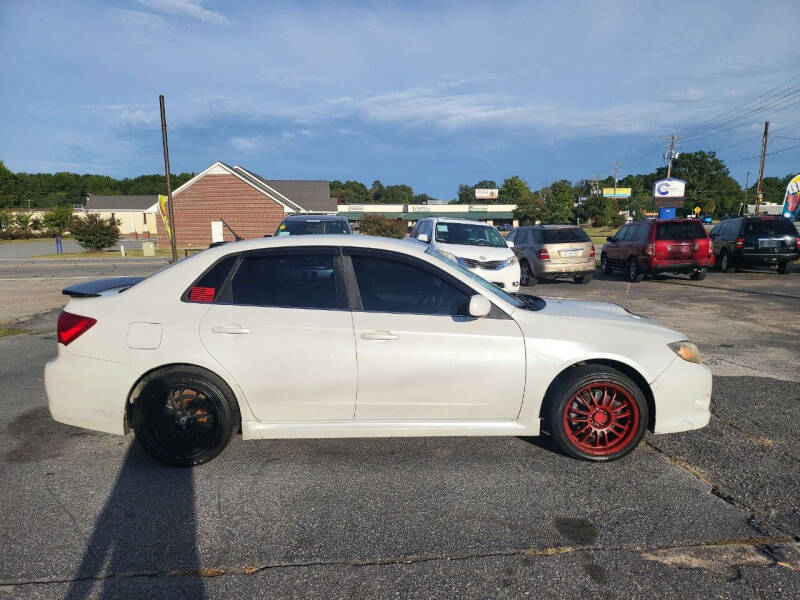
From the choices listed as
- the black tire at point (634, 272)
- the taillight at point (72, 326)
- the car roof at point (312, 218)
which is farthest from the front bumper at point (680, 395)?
the black tire at point (634, 272)

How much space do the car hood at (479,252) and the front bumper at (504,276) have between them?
0.97ft

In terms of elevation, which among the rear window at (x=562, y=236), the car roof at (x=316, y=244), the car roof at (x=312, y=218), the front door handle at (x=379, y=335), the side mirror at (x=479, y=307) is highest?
the car roof at (x=312, y=218)

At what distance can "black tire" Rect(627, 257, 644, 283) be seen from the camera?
14.9m

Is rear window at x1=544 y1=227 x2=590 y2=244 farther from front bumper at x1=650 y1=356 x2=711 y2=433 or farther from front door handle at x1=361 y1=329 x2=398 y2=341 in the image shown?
front door handle at x1=361 y1=329 x2=398 y2=341

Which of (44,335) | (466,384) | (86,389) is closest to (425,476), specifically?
(466,384)

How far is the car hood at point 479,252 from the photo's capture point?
10336 millimetres

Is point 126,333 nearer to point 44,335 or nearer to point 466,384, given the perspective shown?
point 466,384

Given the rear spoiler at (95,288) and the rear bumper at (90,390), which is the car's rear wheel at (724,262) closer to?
the rear spoiler at (95,288)

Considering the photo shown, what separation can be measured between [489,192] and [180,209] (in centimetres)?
8597

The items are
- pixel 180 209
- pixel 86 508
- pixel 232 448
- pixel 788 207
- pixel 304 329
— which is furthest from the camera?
pixel 180 209

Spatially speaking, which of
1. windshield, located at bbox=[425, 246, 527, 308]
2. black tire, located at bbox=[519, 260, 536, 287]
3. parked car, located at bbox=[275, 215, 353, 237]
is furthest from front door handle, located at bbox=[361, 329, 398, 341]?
black tire, located at bbox=[519, 260, 536, 287]

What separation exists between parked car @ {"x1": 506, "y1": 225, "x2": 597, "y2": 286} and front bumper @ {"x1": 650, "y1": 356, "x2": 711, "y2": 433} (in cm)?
990

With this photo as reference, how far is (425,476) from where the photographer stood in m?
→ 3.53

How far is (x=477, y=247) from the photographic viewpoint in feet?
35.1
